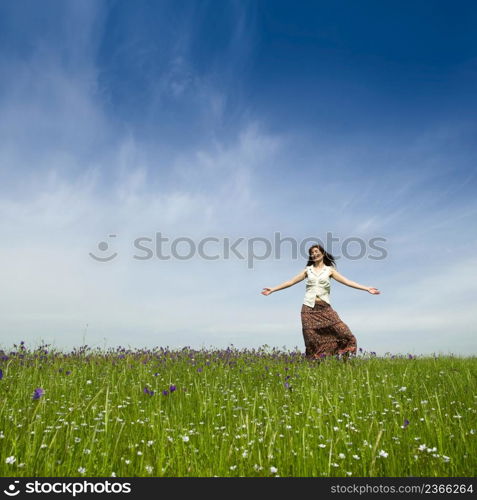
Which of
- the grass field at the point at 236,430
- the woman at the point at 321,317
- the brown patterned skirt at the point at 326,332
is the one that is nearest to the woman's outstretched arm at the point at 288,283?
the woman at the point at 321,317

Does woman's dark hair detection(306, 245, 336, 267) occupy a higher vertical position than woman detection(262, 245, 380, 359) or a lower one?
higher

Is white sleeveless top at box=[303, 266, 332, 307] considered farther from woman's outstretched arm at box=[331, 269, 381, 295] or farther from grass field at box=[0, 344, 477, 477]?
grass field at box=[0, 344, 477, 477]

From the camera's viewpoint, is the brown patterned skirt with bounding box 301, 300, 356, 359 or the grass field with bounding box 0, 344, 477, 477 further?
the brown patterned skirt with bounding box 301, 300, 356, 359

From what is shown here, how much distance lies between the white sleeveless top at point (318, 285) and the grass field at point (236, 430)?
11.1 feet

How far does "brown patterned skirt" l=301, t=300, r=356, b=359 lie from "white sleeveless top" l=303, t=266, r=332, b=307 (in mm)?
171

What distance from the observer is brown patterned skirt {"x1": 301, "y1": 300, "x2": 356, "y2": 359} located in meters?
12.5

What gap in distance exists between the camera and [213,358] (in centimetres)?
1223

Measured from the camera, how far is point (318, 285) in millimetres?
12500

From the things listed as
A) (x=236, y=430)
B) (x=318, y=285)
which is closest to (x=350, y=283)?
(x=318, y=285)

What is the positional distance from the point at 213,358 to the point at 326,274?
380 centimetres

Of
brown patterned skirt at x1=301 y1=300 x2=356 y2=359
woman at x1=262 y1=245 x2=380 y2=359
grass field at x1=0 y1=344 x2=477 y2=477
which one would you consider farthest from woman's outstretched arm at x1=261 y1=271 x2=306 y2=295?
grass field at x1=0 y1=344 x2=477 y2=477

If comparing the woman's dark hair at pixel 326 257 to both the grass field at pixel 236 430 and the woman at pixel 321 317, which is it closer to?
the woman at pixel 321 317
